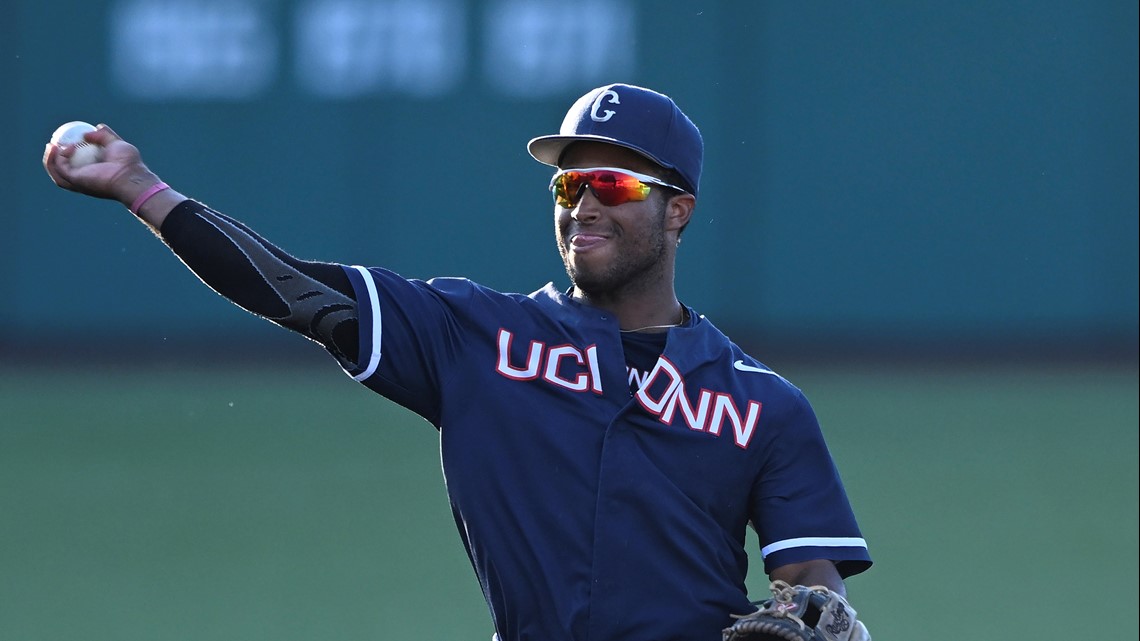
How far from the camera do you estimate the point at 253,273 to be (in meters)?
3.36

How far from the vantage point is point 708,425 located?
142 inches

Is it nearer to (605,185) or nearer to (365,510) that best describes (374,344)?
(605,185)

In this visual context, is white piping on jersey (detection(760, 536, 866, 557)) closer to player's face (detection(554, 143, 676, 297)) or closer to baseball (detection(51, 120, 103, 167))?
player's face (detection(554, 143, 676, 297))

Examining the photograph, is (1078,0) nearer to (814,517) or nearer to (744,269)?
(744,269)

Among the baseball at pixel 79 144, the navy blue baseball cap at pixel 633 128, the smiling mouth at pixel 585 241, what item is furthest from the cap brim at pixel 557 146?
the baseball at pixel 79 144

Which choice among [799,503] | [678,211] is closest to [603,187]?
[678,211]

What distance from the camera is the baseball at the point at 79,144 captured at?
3.29 meters

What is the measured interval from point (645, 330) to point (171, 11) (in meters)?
12.5

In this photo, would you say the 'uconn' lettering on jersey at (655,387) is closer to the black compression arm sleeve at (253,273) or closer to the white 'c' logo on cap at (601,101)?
the black compression arm sleeve at (253,273)

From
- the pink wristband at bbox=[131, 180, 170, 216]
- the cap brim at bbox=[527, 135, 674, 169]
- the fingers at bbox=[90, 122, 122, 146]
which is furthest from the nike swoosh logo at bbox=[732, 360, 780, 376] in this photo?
the fingers at bbox=[90, 122, 122, 146]

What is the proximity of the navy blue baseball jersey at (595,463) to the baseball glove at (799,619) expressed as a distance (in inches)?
4.5

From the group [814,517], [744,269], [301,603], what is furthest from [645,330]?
[744,269]

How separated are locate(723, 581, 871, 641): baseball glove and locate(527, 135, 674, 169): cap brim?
1026 mm

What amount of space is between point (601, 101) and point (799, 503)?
103 cm
